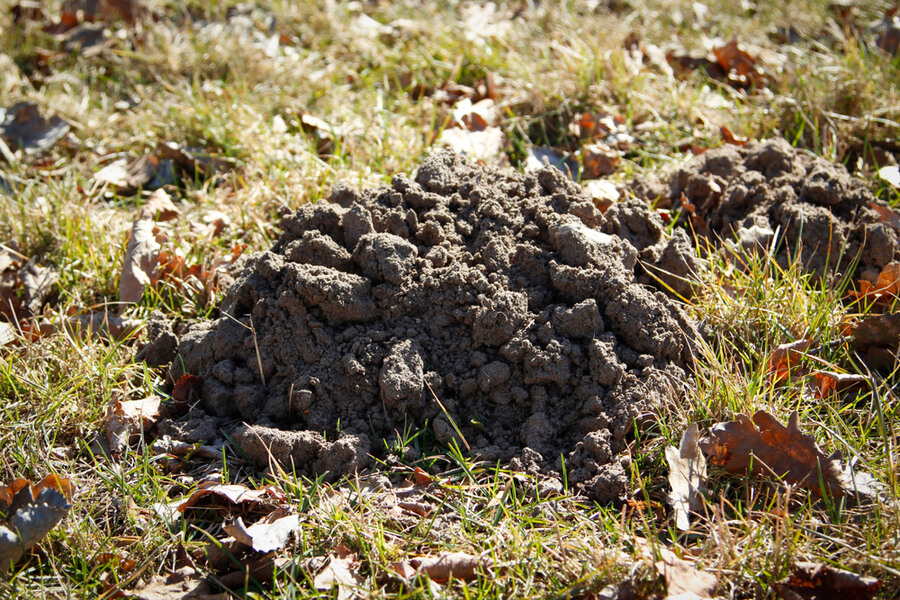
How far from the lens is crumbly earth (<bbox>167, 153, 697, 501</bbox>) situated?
2457 mm

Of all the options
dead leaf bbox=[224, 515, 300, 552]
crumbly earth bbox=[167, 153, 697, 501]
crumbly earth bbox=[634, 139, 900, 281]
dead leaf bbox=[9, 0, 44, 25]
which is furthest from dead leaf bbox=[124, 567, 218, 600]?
dead leaf bbox=[9, 0, 44, 25]

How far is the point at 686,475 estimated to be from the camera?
2262mm

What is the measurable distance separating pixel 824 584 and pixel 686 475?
487 mm

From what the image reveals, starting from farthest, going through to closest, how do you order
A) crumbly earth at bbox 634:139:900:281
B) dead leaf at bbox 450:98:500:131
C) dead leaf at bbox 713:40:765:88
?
dead leaf at bbox 713:40:765:88
dead leaf at bbox 450:98:500:131
crumbly earth at bbox 634:139:900:281

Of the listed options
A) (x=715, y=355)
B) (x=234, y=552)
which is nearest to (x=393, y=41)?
(x=715, y=355)

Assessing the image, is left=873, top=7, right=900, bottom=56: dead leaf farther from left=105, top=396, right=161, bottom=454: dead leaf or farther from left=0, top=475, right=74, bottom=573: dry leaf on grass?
left=0, top=475, right=74, bottom=573: dry leaf on grass

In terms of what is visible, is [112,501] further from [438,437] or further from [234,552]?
[438,437]

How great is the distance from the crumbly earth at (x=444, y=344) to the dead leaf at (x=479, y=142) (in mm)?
1050

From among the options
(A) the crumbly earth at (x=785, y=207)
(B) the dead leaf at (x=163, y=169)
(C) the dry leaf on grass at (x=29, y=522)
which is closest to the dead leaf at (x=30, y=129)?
(B) the dead leaf at (x=163, y=169)

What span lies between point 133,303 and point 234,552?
145cm

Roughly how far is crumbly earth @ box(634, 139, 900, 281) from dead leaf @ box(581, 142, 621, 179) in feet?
0.89

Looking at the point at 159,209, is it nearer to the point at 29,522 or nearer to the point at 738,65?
the point at 29,522

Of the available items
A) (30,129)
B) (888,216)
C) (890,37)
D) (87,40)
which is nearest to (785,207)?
(888,216)

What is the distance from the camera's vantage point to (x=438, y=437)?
248 cm
